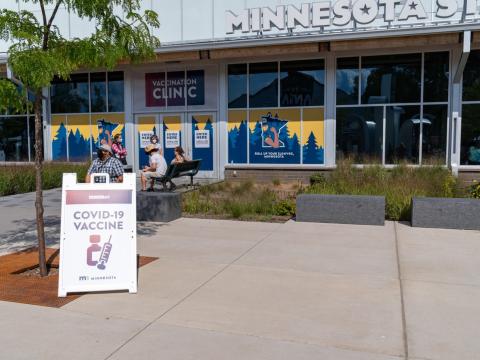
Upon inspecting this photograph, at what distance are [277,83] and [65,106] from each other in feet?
29.9

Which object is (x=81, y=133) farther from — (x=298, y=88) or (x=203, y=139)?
(x=298, y=88)

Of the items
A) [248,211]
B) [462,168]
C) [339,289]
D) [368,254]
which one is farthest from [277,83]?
[339,289]

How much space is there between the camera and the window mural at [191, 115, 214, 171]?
17.9 metres

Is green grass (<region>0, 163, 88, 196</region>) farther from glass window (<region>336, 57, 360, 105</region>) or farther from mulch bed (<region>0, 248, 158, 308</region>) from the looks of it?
glass window (<region>336, 57, 360, 105</region>)

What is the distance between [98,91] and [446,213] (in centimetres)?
1480

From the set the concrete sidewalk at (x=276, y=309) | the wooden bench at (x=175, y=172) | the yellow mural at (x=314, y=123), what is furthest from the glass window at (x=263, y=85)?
the concrete sidewalk at (x=276, y=309)

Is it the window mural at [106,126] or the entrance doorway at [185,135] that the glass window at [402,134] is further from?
the window mural at [106,126]

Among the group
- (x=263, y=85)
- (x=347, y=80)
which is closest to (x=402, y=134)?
(x=347, y=80)

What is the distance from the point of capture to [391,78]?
51.7 ft

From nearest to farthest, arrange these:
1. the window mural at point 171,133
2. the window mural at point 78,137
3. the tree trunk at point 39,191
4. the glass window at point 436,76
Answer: the tree trunk at point 39,191 → the glass window at point 436,76 → the window mural at point 171,133 → the window mural at point 78,137

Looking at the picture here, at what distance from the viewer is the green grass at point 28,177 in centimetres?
1410

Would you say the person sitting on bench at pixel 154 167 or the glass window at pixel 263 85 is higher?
the glass window at pixel 263 85

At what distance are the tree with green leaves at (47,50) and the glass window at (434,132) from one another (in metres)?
11.1

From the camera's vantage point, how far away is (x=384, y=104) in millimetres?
15828
